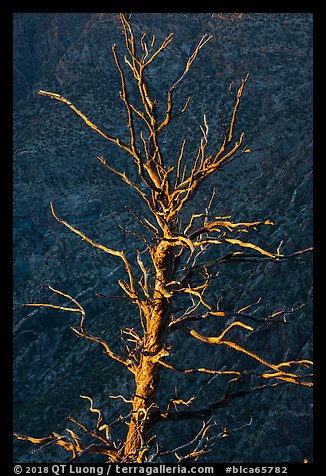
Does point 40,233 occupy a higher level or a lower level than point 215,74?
lower

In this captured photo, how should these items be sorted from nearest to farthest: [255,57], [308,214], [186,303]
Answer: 1. [308,214]
2. [186,303]
3. [255,57]

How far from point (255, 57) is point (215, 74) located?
3757 mm

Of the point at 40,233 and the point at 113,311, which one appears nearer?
the point at 113,311

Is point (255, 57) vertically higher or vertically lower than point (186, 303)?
higher

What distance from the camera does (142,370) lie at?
671cm

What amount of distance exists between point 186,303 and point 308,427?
11738 millimetres

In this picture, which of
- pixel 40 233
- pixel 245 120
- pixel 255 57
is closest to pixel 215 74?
pixel 255 57

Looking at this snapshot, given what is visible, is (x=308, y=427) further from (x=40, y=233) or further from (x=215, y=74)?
(x=215, y=74)

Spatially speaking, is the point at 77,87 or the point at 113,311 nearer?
the point at 113,311

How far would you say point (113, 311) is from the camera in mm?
47219
